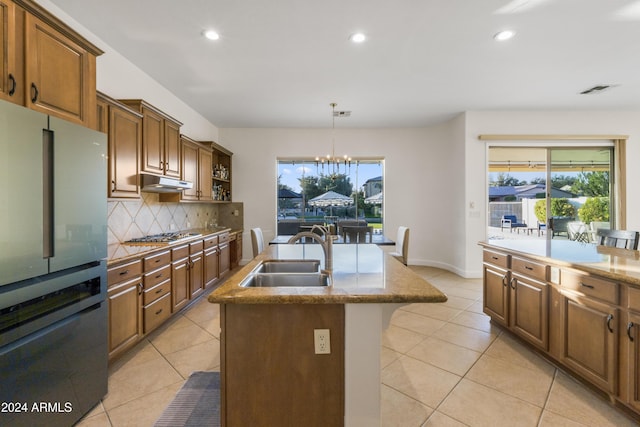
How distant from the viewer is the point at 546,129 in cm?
473

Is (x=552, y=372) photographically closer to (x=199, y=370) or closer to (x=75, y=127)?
(x=199, y=370)

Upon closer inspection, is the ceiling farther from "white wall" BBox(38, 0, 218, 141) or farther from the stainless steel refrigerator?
the stainless steel refrigerator

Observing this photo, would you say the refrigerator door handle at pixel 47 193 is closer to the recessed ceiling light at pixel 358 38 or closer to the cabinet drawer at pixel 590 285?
the recessed ceiling light at pixel 358 38

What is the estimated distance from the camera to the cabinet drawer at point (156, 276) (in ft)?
8.11

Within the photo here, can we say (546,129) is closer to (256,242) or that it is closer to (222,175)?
(256,242)

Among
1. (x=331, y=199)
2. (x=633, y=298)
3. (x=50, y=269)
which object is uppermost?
(x=331, y=199)

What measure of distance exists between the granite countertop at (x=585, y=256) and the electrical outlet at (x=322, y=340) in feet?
5.78

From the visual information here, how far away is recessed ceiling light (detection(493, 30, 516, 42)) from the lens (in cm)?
257

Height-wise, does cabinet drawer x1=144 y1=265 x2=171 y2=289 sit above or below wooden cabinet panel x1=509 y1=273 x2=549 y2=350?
above

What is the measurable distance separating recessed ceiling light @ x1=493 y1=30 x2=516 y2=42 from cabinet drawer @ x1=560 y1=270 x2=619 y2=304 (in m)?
2.17

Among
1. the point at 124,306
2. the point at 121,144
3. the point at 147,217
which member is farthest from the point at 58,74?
the point at 147,217

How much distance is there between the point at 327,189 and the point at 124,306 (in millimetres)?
4501

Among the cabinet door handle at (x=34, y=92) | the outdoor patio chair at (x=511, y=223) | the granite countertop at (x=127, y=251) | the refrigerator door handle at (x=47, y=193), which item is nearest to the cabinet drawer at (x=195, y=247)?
the granite countertop at (x=127, y=251)

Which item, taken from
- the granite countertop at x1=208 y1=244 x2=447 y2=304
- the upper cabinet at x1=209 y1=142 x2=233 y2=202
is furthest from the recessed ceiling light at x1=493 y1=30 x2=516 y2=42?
the upper cabinet at x1=209 y1=142 x2=233 y2=202
